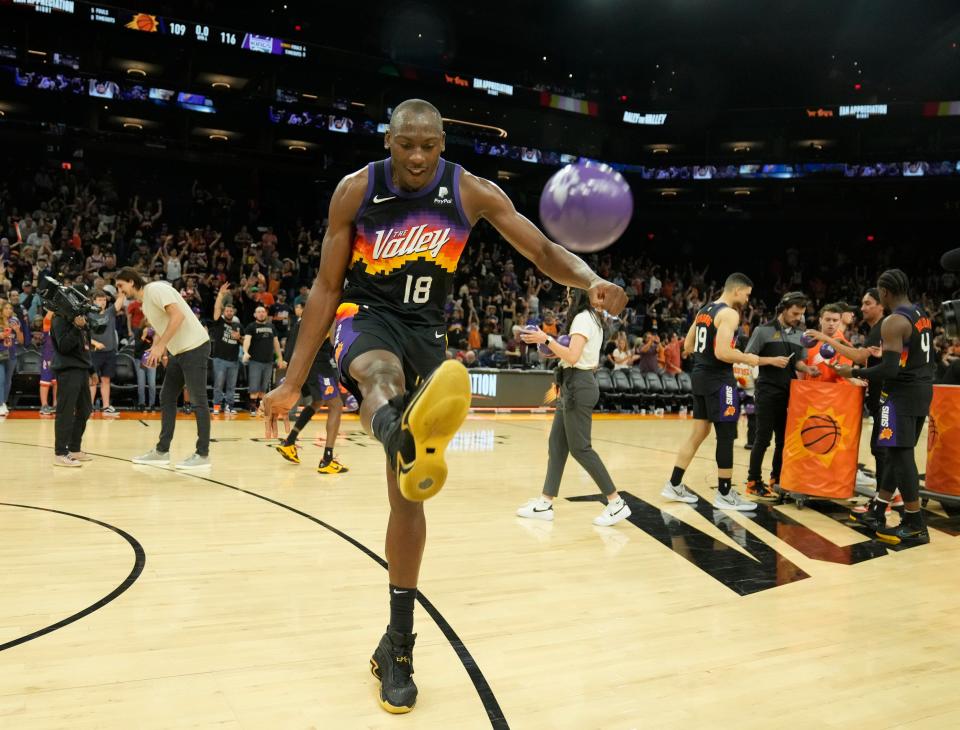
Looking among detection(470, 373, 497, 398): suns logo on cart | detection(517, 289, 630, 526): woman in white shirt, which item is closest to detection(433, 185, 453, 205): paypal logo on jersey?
detection(517, 289, 630, 526): woman in white shirt

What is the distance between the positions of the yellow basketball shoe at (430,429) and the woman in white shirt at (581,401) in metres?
3.21

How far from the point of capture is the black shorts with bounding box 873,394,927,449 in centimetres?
556

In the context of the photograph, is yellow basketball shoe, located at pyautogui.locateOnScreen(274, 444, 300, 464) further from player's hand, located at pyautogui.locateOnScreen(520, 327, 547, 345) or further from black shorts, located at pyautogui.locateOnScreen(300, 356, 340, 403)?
player's hand, located at pyautogui.locateOnScreen(520, 327, 547, 345)

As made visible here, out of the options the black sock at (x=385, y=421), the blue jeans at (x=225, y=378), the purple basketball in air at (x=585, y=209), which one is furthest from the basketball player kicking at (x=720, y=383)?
the blue jeans at (x=225, y=378)

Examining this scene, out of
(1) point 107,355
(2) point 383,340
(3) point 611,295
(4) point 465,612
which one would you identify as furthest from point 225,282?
(3) point 611,295

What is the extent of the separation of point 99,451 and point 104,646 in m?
5.51

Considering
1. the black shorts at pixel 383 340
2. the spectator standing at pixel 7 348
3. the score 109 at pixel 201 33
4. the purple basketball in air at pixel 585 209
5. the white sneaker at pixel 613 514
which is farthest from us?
the score 109 at pixel 201 33

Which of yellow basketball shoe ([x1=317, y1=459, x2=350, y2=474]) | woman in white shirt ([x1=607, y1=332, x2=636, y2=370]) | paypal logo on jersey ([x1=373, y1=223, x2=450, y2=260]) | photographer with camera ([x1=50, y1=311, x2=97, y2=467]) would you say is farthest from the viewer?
woman in white shirt ([x1=607, y1=332, x2=636, y2=370])

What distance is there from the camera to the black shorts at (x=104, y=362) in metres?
10.9

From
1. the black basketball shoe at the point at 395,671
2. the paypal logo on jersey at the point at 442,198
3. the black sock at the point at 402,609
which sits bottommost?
the black basketball shoe at the point at 395,671

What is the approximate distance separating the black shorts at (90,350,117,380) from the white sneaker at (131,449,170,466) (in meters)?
3.98

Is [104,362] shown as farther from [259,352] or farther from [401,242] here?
[401,242]

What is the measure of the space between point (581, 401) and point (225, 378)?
8013 millimetres

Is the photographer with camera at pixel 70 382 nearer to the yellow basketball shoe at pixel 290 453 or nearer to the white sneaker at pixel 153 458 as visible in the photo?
the white sneaker at pixel 153 458
